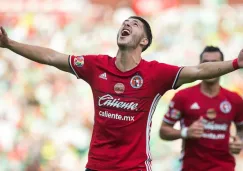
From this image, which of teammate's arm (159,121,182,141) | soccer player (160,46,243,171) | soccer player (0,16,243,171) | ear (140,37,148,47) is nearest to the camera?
soccer player (0,16,243,171)

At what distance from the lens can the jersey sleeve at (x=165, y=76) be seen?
3.82 meters

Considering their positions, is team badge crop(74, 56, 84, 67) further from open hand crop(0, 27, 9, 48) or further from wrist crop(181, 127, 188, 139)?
wrist crop(181, 127, 188, 139)

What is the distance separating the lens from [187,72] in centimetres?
379

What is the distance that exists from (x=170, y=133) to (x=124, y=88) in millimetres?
1325

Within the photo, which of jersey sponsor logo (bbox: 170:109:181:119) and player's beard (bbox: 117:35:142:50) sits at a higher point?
player's beard (bbox: 117:35:142:50)

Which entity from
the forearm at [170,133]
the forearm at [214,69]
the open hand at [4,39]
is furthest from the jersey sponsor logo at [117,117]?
the forearm at [170,133]

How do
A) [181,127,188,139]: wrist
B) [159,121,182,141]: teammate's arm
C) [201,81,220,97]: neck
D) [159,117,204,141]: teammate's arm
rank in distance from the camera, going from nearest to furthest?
[159,117,204,141]: teammate's arm < [181,127,188,139]: wrist < [159,121,182,141]: teammate's arm < [201,81,220,97]: neck

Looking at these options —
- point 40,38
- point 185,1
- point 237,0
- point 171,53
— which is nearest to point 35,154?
point 40,38

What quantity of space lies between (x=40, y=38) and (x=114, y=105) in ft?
12.5

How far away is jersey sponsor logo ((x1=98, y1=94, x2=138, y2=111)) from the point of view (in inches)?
149

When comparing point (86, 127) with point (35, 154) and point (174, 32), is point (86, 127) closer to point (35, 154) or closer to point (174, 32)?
point (35, 154)

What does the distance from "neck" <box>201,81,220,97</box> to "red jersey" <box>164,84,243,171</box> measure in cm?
3

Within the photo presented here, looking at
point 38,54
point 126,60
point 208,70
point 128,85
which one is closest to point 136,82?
point 128,85

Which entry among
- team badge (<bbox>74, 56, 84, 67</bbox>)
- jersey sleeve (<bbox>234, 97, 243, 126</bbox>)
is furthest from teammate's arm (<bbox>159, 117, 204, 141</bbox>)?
team badge (<bbox>74, 56, 84, 67</bbox>)
